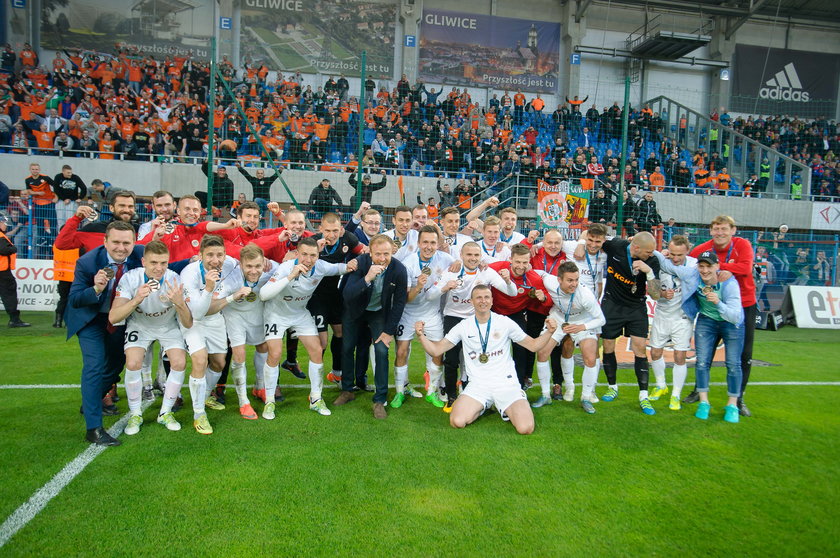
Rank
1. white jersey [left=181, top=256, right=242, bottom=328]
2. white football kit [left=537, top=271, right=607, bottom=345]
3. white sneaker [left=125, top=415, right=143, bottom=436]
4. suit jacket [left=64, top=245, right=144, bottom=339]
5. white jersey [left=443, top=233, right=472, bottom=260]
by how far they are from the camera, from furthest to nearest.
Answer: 1. white jersey [left=443, top=233, right=472, bottom=260]
2. white football kit [left=537, top=271, right=607, bottom=345]
3. white jersey [left=181, top=256, right=242, bottom=328]
4. white sneaker [left=125, top=415, right=143, bottom=436]
5. suit jacket [left=64, top=245, right=144, bottom=339]

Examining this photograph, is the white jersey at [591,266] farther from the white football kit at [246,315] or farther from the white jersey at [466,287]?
the white football kit at [246,315]

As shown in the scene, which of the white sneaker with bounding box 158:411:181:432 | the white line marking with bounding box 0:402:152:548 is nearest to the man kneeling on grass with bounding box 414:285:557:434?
the white sneaker with bounding box 158:411:181:432

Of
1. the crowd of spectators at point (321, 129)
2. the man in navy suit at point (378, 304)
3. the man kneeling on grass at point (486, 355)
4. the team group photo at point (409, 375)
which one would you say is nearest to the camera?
the team group photo at point (409, 375)

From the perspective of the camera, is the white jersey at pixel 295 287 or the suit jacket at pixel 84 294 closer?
the suit jacket at pixel 84 294

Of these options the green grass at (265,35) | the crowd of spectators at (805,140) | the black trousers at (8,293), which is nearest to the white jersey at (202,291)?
the black trousers at (8,293)

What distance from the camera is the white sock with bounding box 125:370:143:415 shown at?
204 inches

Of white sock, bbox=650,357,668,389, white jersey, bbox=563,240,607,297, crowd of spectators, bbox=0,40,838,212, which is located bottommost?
white sock, bbox=650,357,668,389

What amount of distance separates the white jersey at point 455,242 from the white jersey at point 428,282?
0.63 meters

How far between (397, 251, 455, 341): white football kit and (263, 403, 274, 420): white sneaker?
1582 mm

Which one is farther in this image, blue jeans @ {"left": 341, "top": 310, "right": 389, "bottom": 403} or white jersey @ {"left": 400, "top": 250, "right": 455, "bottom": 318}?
white jersey @ {"left": 400, "top": 250, "right": 455, "bottom": 318}

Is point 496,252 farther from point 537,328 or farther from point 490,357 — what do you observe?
point 490,357

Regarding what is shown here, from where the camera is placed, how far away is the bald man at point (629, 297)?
21.4ft

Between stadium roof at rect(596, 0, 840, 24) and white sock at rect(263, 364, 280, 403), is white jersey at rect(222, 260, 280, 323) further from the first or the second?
stadium roof at rect(596, 0, 840, 24)

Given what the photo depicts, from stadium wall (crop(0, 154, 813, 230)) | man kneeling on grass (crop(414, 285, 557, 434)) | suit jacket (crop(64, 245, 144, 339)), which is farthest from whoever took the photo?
stadium wall (crop(0, 154, 813, 230))
